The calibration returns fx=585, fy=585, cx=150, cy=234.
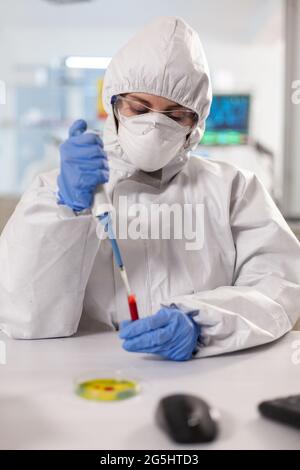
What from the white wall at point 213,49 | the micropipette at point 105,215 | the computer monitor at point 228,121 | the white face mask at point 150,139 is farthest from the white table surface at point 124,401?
the white wall at point 213,49

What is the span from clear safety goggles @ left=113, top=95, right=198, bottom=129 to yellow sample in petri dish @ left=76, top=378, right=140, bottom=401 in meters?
0.64

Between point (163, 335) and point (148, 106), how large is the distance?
55 centimetres

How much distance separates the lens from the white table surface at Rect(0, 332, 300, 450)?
692 mm

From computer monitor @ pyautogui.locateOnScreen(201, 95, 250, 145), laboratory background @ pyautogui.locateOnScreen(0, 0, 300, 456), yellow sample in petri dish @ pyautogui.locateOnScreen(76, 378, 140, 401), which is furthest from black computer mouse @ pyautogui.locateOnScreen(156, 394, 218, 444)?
computer monitor @ pyautogui.locateOnScreen(201, 95, 250, 145)

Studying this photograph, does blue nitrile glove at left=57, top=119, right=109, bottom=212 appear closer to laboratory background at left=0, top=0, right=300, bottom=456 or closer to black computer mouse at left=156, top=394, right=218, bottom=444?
black computer mouse at left=156, top=394, right=218, bottom=444

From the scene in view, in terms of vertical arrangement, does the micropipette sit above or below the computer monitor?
below

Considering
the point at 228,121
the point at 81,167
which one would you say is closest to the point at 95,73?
the point at 228,121

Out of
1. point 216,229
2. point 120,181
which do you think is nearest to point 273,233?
point 216,229

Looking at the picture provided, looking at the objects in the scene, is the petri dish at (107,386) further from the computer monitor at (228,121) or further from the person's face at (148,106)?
the computer monitor at (228,121)

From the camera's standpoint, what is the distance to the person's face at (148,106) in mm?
1307

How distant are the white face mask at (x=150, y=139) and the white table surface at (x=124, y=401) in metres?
0.40

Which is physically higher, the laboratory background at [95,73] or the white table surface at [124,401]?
the laboratory background at [95,73]

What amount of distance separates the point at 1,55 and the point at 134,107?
5708 mm
